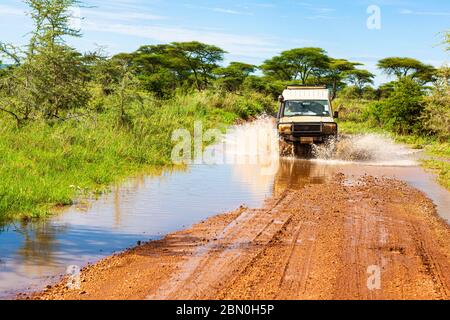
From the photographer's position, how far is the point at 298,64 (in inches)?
2306

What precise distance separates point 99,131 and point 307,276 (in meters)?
11.7

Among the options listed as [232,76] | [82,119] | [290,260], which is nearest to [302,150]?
[82,119]

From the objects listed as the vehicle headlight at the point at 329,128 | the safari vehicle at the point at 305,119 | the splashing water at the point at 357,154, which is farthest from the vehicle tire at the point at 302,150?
the vehicle headlight at the point at 329,128

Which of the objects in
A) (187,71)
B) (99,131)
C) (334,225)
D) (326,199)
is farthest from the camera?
(187,71)

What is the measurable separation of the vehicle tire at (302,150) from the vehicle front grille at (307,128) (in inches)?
38.6

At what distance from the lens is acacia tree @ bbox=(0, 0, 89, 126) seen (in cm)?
1623

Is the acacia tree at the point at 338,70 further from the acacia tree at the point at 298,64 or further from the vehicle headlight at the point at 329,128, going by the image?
the vehicle headlight at the point at 329,128

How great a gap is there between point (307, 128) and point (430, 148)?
7808 mm

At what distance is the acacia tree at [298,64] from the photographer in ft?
185

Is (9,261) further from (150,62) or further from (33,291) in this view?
(150,62)

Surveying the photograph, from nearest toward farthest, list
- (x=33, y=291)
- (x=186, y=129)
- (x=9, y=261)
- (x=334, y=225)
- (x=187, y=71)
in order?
(x=33, y=291)
(x=9, y=261)
(x=334, y=225)
(x=186, y=129)
(x=187, y=71)

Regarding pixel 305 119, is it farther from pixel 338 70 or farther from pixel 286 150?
pixel 338 70

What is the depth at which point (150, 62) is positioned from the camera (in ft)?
169

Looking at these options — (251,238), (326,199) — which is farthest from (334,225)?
(326,199)
